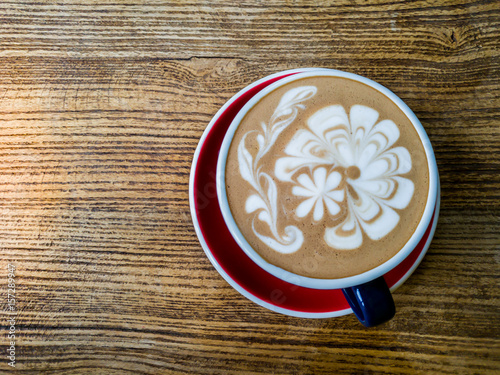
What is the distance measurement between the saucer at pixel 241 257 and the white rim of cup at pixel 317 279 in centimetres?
10

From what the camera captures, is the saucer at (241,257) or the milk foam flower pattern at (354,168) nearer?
the milk foam flower pattern at (354,168)

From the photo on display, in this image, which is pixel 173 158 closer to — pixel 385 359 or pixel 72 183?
pixel 72 183

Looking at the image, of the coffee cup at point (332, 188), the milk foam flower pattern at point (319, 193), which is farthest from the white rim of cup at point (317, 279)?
the milk foam flower pattern at point (319, 193)

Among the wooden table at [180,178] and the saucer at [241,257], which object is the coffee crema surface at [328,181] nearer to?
the saucer at [241,257]

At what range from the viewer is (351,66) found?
932 millimetres

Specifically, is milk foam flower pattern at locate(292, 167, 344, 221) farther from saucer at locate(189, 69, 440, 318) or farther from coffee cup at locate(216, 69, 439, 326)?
saucer at locate(189, 69, 440, 318)

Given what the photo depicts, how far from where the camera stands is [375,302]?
66 centimetres

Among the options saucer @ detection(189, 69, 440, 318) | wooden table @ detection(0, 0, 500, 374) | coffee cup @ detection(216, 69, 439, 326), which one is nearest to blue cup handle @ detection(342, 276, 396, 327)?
coffee cup @ detection(216, 69, 439, 326)

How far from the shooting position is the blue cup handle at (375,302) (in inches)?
26.0

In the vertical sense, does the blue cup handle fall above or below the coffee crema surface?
below

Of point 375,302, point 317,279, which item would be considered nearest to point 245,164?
point 317,279

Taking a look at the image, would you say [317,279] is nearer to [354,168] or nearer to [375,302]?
[375,302]

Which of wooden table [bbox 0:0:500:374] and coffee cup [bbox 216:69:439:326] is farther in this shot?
wooden table [bbox 0:0:500:374]

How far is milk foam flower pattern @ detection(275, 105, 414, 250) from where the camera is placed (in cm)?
68
